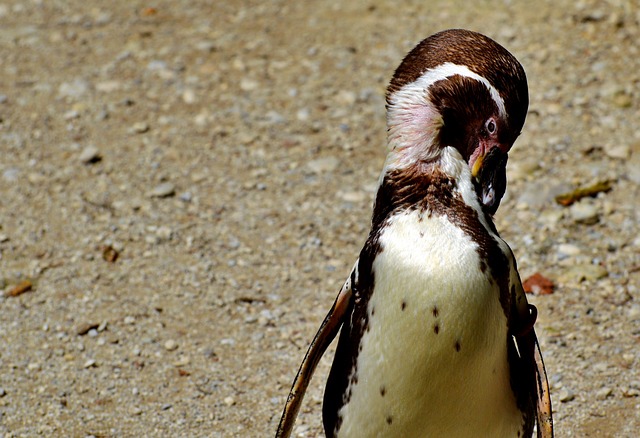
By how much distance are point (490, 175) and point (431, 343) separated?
1.61 feet

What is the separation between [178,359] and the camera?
12.6ft

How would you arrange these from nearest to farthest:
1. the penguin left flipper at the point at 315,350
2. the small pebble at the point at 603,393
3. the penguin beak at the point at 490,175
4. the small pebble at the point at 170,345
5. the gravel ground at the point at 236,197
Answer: the penguin beak at the point at 490,175 < the penguin left flipper at the point at 315,350 < the small pebble at the point at 603,393 < the gravel ground at the point at 236,197 < the small pebble at the point at 170,345

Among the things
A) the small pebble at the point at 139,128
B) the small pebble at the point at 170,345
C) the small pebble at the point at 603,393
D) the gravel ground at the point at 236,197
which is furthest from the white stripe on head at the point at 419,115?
the small pebble at the point at 139,128

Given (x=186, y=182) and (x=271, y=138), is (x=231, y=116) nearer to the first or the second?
(x=271, y=138)

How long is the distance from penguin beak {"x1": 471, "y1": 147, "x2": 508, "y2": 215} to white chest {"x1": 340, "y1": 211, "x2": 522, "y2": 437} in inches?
7.1

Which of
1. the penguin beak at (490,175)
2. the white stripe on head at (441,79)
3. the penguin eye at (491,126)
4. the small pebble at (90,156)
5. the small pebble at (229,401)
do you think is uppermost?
the white stripe on head at (441,79)

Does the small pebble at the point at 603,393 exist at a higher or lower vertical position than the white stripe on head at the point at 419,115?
lower

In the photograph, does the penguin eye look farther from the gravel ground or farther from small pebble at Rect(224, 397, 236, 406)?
small pebble at Rect(224, 397, 236, 406)

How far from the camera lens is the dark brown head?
2.38 meters

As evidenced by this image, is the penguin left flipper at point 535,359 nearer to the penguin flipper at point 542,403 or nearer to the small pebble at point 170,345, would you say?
the penguin flipper at point 542,403

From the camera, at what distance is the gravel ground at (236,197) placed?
3.67 meters

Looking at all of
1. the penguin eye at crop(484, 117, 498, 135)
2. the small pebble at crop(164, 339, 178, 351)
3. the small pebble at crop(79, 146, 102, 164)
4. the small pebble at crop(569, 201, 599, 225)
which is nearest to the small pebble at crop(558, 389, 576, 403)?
the small pebble at crop(569, 201, 599, 225)

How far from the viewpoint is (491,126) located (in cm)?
245

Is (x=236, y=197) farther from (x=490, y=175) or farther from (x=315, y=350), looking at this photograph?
(x=490, y=175)
